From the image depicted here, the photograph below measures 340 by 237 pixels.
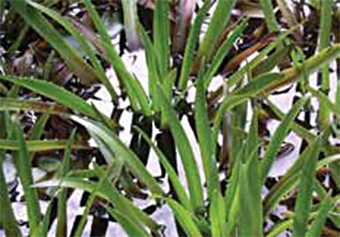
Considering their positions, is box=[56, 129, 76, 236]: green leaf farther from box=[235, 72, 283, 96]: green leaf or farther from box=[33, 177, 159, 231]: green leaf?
box=[235, 72, 283, 96]: green leaf

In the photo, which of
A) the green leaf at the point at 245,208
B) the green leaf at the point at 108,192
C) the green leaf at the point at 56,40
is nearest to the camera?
the green leaf at the point at 245,208

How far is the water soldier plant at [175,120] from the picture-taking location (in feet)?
2.41

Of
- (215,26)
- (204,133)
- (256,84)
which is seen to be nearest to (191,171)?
(204,133)

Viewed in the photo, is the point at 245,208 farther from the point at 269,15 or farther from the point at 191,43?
the point at 269,15

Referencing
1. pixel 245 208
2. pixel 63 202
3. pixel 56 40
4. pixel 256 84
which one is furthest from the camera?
pixel 56 40

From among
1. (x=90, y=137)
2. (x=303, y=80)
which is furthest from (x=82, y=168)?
(x=303, y=80)

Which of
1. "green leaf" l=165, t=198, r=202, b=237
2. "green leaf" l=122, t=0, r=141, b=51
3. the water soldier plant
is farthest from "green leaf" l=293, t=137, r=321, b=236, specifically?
"green leaf" l=122, t=0, r=141, b=51

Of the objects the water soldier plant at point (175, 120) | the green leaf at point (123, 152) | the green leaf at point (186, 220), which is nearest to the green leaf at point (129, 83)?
the water soldier plant at point (175, 120)

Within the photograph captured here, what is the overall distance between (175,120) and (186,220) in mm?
107

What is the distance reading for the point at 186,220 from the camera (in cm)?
74

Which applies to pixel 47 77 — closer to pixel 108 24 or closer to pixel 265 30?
pixel 108 24

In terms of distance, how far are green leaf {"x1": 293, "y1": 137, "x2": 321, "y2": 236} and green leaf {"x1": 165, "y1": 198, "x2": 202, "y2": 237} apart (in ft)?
0.34

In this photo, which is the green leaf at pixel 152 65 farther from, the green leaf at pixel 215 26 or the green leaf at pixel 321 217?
the green leaf at pixel 321 217

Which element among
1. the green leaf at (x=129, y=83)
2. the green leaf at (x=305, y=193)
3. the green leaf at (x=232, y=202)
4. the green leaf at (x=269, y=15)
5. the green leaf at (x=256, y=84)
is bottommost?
the green leaf at (x=305, y=193)
